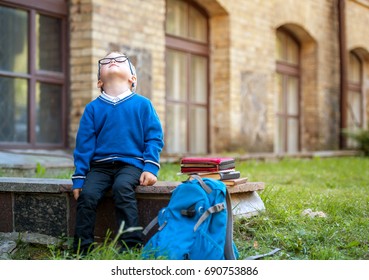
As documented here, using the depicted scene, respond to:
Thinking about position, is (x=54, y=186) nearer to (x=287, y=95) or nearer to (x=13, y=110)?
(x=13, y=110)

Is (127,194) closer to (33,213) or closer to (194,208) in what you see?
(194,208)

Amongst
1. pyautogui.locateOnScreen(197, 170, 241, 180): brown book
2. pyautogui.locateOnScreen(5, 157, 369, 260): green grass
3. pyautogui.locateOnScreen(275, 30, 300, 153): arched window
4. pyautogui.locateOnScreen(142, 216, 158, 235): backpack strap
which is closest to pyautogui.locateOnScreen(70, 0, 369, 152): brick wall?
pyautogui.locateOnScreen(275, 30, 300, 153): arched window

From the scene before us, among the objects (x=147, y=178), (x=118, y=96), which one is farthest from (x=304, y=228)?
(x=118, y=96)

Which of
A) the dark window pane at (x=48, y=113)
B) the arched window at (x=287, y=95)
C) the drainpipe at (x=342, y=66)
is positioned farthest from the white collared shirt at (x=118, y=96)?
the drainpipe at (x=342, y=66)

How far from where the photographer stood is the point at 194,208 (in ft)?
11.0

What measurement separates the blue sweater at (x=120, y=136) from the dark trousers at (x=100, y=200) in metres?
0.08

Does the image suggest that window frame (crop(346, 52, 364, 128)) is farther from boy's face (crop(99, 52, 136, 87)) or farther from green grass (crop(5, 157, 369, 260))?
boy's face (crop(99, 52, 136, 87))

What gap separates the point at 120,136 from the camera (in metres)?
3.77

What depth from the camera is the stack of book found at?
3.86m

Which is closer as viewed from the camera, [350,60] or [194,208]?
[194,208]

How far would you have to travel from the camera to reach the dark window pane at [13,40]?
271 inches

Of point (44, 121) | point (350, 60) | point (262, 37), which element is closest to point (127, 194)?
point (44, 121)

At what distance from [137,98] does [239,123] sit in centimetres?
618

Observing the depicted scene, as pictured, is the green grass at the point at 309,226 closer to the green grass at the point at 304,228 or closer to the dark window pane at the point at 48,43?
the green grass at the point at 304,228
